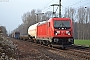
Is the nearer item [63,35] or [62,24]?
[63,35]

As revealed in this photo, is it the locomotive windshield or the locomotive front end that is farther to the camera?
the locomotive windshield

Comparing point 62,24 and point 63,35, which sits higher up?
point 62,24

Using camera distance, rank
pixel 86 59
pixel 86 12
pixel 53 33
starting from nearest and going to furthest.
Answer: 1. pixel 86 59
2. pixel 53 33
3. pixel 86 12

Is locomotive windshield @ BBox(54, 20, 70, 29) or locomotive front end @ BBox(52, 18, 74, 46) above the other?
locomotive windshield @ BBox(54, 20, 70, 29)

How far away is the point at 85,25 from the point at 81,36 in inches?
195

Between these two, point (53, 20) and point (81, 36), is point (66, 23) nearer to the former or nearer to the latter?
point (53, 20)

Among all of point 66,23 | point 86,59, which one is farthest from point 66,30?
point 86,59

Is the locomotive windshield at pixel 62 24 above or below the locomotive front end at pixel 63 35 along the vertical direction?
above

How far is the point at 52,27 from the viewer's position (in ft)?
69.8

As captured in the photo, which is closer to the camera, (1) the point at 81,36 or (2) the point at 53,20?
(2) the point at 53,20

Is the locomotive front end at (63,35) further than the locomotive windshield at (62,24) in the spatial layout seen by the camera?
No

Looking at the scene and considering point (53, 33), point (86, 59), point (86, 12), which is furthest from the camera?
point (86, 12)

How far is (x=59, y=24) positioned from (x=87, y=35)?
65.5 meters

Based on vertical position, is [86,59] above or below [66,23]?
below
